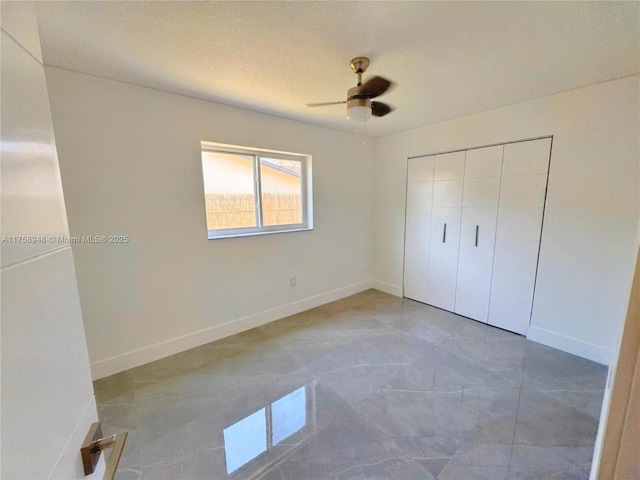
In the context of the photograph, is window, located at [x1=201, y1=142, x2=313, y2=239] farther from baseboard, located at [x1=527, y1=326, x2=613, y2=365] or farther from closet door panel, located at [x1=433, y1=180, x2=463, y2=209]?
baseboard, located at [x1=527, y1=326, x2=613, y2=365]

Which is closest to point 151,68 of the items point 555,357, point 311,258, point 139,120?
point 139,120

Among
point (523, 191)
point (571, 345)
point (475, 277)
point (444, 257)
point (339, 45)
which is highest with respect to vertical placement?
point (339, 45)

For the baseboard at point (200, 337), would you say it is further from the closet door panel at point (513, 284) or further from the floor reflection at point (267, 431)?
the closet door panel at point (513, 284)

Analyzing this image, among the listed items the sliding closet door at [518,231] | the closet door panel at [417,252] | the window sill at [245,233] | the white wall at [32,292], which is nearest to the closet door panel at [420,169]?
the closet door panel at [417,252]

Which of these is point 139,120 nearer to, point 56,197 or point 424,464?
point 56,197

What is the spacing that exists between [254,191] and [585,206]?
3.18m

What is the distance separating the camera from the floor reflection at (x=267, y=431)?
1.46m

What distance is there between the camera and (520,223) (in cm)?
264

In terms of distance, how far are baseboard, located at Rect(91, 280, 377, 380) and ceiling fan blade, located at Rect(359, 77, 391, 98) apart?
8.09ft

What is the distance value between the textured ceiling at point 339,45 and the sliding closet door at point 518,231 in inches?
23.3

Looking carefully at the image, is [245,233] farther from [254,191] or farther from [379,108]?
[379,108]

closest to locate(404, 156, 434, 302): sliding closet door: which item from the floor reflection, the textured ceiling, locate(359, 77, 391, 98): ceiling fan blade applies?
the textured ceiling

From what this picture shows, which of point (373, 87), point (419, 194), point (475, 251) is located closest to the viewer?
point (373, 87)

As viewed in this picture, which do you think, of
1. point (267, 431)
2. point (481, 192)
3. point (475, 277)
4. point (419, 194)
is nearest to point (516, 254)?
point (475, 277)
